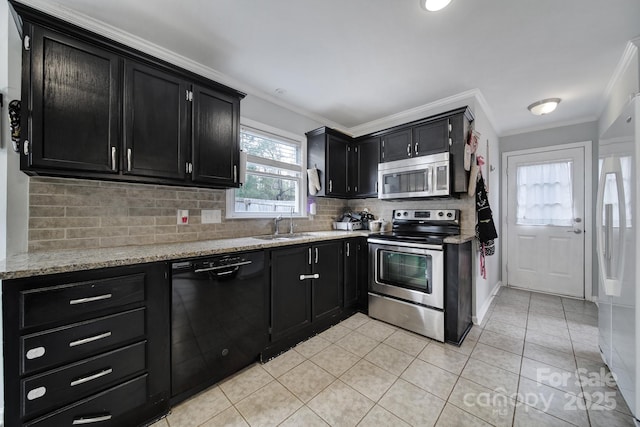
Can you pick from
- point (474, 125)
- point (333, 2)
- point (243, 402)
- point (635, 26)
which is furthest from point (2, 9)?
point (635, 26)

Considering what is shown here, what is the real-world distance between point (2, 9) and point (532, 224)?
235 inches

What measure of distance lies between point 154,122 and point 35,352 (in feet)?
4.75

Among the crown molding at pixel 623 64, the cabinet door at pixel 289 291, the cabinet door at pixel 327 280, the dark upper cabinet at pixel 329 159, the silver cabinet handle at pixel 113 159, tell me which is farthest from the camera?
the dark upper cabinet at pixel 329 159

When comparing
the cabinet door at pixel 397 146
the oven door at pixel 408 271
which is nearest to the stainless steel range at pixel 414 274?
the oven door at pixel 408 271

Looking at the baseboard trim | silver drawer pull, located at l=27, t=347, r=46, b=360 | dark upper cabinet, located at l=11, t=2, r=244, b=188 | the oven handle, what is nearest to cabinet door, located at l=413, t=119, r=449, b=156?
the oven handle

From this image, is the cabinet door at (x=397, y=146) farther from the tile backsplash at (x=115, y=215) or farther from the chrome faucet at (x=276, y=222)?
the chrome faucet at (x=276, y=222)

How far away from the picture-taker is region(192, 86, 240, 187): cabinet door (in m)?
1.94

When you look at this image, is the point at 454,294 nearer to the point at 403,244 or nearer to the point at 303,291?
the point at 403,244

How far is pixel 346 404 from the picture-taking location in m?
1.55

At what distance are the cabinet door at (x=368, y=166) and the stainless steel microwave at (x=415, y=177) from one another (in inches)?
6.8

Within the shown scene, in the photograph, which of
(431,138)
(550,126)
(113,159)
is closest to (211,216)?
(113,159)

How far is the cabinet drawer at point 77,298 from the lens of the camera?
3.53 feet

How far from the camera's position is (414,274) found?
2.49m

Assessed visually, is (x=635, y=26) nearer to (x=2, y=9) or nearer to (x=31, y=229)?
(x=2, y=9)
